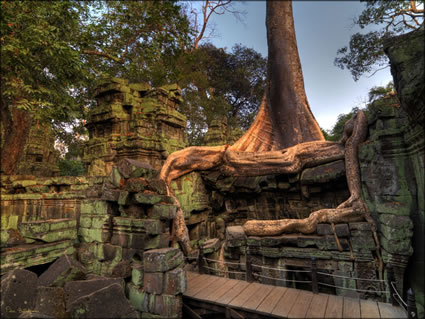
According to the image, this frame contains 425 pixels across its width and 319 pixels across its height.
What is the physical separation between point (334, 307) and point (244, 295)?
1333 millimetres

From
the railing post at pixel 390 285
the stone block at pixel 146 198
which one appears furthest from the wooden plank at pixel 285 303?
the stone block at pixel 146 198

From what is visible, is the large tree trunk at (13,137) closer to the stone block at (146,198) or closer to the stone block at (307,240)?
the stone block at (146,198)

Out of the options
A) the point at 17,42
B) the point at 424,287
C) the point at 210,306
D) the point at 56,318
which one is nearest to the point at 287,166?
the point at 424,287

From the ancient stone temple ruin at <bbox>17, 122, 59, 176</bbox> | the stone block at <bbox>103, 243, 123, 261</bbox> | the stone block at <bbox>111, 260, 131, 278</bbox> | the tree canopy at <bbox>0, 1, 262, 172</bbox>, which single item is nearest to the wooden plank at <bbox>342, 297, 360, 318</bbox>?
the stone block at <bbox>111, 260, 131, 278</bbox>

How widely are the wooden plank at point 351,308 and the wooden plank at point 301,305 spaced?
18.8 inches

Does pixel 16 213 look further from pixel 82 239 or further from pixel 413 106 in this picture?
pixel 413 106

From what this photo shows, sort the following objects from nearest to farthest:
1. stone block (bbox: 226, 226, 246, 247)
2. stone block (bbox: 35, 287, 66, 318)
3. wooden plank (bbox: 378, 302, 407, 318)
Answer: stone block (bbox: 35, 287, 66, 318) < wooden plank (bbox: 378, 302, 407, 318) < stone block (bbox: 226, 226, 246, 247)

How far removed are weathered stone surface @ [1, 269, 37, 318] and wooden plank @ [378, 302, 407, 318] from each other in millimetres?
4495

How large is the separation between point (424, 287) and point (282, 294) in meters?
2.42

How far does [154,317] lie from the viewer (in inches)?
130

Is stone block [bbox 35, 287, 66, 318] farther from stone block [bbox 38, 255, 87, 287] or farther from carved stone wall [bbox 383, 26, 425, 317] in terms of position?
carved stone wall [bbox 383, 26, 425, 317]

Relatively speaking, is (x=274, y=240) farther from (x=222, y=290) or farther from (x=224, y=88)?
(x=224, y=88)

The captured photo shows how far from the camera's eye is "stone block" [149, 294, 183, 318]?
3244 millimetres

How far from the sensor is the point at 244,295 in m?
3.77
